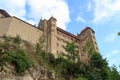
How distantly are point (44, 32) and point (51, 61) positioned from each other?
13.2m

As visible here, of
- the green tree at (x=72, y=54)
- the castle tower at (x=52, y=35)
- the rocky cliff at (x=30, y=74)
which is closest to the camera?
the rocky cliff at (x=30, y=74)

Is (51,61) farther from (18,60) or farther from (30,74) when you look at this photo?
(18,60)

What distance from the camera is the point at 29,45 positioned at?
47469mm

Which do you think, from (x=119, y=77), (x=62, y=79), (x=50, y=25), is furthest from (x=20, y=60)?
(x=50, y=25)

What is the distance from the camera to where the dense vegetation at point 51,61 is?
34969 mm

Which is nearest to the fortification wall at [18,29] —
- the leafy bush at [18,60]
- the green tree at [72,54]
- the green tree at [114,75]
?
the green tree at [72,54]

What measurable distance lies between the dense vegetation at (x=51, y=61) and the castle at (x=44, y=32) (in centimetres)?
391

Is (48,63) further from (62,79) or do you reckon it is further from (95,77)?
(95,77)

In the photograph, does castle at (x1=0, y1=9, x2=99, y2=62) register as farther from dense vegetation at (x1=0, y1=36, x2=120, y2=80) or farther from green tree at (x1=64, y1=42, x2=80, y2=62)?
green tree at (x1=64, y1=42, x2=80, y2=62)

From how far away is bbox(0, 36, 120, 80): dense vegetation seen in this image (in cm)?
3497

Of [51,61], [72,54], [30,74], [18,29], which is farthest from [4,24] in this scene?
[30,74]

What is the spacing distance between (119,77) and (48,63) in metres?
25.4

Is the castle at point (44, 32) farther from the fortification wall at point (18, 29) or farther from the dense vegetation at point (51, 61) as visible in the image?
the dense vegetation at point (51, 61)

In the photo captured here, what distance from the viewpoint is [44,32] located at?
56.5 meters
